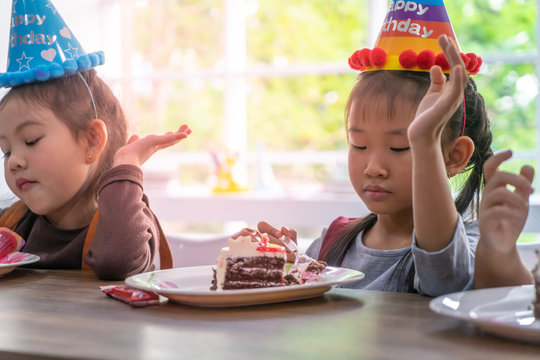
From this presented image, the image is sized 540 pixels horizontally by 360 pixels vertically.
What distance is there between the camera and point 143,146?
1.47 metres

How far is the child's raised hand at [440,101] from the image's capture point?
0.88m

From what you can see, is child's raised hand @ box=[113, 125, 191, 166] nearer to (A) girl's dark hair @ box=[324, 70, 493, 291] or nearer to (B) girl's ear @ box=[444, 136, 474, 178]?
(A) girl's dark hair @ box=[324, 70, 493, 291]

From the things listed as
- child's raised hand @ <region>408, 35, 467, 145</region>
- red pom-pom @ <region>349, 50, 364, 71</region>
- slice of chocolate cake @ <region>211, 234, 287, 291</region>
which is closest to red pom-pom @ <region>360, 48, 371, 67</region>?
red pom-pom @ <region>349, 50, 364, 71</region>

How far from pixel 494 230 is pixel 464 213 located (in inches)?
20.2

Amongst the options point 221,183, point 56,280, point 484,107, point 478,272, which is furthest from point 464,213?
point 221,183

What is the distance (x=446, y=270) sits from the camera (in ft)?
3.19

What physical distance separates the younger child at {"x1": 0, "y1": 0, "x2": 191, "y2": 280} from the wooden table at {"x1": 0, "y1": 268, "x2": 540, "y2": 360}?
41 centimetres

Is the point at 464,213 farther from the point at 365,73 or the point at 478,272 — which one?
the point at 478,272

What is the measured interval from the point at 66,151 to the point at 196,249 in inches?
18.5

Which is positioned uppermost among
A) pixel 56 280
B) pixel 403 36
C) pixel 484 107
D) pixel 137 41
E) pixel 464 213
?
pixel 137 41

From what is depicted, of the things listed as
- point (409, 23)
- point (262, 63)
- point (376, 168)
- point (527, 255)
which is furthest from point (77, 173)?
point (262, 63)

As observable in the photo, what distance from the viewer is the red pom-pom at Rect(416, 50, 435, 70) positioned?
4.09 feet

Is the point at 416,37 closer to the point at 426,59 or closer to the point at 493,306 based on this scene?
the point at 426,59

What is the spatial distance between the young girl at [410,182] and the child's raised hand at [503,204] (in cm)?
6
